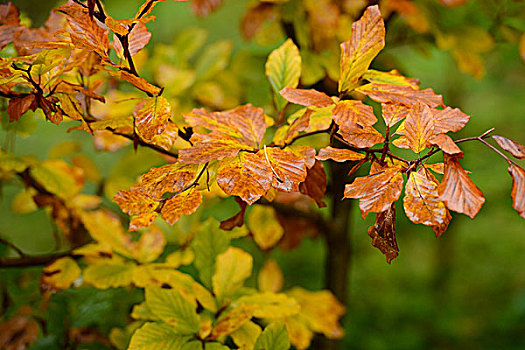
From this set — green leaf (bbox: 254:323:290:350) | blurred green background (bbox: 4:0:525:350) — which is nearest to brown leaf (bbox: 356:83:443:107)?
green leaf (bbox: 254:323:290:350)

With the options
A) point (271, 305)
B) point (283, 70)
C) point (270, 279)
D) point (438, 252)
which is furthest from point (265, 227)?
point (438, 252)

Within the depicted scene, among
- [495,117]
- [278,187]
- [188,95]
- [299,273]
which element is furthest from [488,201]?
[278,187]

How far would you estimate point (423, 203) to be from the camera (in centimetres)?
37

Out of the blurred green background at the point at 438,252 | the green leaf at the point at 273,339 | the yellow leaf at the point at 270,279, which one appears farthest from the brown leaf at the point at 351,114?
the blurred green background at the point at 438,252

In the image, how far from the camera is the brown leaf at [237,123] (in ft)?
1.51

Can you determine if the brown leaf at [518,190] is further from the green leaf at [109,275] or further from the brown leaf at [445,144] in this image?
the green leaf at [109,275]

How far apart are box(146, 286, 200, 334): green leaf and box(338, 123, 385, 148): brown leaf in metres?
0.29

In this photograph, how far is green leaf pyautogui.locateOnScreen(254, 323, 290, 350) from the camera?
49cm

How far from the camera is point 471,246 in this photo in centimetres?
235

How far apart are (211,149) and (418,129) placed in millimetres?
185

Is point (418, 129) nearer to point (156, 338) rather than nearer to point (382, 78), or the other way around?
point (382, 78)

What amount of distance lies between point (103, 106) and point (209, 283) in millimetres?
386

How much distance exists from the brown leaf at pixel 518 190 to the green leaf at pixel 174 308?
37 cm

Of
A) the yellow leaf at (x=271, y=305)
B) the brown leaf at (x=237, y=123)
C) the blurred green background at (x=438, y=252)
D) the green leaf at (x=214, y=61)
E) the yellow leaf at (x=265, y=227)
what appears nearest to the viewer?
the brown leaf at (x=237, y=123)
